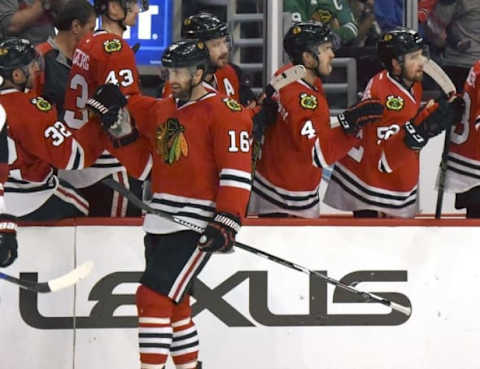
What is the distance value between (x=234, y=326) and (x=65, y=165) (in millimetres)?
846

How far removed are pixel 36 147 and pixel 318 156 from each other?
1.05 m

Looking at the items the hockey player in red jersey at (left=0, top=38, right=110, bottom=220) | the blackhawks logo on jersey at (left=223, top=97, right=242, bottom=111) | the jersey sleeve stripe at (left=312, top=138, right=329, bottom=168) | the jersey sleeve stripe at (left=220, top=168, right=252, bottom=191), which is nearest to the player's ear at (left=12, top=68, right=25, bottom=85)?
the hockey player in red jersey at (left=0, top=38, right=110, bottom=220)

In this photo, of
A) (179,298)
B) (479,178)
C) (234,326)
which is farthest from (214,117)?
(479,178)

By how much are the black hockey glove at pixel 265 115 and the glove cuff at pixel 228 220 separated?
912mm

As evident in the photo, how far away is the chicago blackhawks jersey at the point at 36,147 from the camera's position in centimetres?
445

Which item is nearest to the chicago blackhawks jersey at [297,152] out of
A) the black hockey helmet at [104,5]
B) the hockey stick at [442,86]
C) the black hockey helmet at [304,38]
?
the black hockey helmet at [304,38]

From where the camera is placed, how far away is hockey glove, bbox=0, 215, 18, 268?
4.12m

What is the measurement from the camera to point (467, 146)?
16.4ft

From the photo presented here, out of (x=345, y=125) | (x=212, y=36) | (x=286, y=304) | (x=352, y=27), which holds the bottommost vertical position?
(x=286, y=304)

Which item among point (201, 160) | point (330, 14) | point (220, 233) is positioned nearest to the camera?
point (220, 233)

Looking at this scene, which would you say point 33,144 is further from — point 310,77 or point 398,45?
point 398,45

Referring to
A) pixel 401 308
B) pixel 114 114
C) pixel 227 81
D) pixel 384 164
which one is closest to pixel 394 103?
pixel 384 164

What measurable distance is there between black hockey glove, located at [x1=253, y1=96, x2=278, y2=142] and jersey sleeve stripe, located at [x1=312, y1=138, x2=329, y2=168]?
0.77 ft

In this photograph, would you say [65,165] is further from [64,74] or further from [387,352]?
[387,352]
